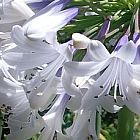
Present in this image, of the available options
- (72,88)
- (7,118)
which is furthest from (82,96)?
(7,118)

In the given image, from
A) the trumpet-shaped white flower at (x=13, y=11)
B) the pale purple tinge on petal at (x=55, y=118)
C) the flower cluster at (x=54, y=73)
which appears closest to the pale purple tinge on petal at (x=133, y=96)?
the flower cluster at (x=54, y=73)

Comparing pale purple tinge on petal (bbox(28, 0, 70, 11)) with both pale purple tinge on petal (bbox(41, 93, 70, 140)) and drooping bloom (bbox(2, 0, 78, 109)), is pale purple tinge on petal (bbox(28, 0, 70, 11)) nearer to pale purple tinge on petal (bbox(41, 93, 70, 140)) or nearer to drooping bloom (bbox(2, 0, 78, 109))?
drooping bloom (bbox(2, 0, 78, 109))

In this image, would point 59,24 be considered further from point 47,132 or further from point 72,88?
point 47,132

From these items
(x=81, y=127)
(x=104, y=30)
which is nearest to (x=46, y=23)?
(x=104, y=30)

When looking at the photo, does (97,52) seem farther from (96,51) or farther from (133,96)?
(133,96)

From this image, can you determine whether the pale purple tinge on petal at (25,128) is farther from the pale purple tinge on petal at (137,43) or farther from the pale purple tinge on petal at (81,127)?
the pale purple tinge on petal at (137,43)

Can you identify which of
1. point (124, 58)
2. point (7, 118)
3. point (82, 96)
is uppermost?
point (124, 58)
